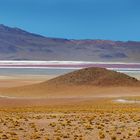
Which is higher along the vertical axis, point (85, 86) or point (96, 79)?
point (96, 79)

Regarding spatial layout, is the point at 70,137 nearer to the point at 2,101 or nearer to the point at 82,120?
the point at 82,120

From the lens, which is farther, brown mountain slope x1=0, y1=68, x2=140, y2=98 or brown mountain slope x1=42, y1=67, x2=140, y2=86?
brown mountain slope x1=42, y1=67, x2=140, y2=86

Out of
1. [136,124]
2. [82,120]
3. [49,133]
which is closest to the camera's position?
[49,133]

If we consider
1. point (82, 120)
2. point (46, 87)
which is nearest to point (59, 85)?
point (46, 87)

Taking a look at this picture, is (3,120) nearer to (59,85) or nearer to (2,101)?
Answer: (2,101)

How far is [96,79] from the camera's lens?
71000 millimetres

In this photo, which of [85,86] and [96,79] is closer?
[85,86]

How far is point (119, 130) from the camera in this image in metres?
20.1

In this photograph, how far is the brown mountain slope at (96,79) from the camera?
229 ft

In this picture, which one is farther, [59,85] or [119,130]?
[59,85]

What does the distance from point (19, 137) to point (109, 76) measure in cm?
5387

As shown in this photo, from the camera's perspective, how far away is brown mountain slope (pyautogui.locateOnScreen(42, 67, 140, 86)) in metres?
69.8

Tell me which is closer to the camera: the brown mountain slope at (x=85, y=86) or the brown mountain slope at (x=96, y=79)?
the brown mountain slope at (x=85, y=86)

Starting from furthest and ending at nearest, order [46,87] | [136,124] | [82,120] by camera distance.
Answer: [46,87]
[82,120]
[136,124]
